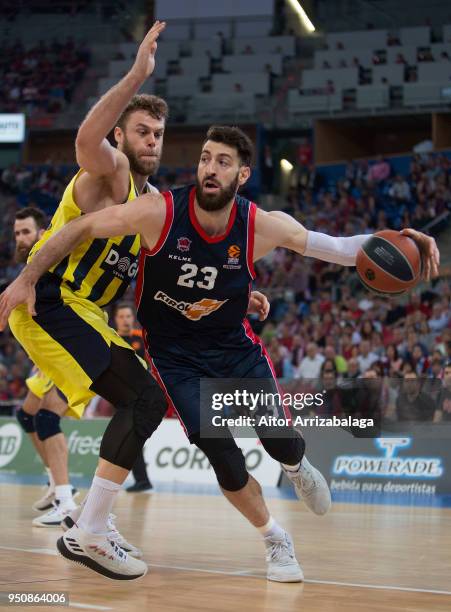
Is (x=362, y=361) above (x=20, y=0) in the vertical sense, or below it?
below

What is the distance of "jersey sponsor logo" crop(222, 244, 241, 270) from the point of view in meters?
5.32

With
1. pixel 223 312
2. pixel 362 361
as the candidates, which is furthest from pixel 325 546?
pixel 362 361

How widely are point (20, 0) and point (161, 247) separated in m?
30.4

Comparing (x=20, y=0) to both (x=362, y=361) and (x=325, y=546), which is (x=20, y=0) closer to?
(x=362, y=361)

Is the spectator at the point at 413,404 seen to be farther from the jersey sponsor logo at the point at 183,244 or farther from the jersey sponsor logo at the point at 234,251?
the jersey sponsor logo at the point at 183,244

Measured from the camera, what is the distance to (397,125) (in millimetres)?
26922

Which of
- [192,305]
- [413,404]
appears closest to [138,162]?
[192,305]

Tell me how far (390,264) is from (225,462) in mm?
1387

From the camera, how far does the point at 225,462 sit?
17.2 feet

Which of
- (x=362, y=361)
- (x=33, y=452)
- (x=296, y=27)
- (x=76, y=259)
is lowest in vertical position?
(x=33, y=452)

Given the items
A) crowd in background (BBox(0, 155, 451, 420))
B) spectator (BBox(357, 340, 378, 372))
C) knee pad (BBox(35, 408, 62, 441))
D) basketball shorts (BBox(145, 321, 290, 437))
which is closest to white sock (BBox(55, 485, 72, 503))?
knee pad (BBox(35, 408, 62, 441))

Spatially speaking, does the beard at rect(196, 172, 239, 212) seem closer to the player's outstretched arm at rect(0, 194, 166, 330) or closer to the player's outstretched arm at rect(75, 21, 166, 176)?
the player's outstretched arm at rect(0, 194, 166, 330)

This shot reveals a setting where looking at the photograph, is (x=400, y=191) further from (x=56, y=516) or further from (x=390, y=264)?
(x=390, y=264)

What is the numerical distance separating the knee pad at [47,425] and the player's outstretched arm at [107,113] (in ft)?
12.7
